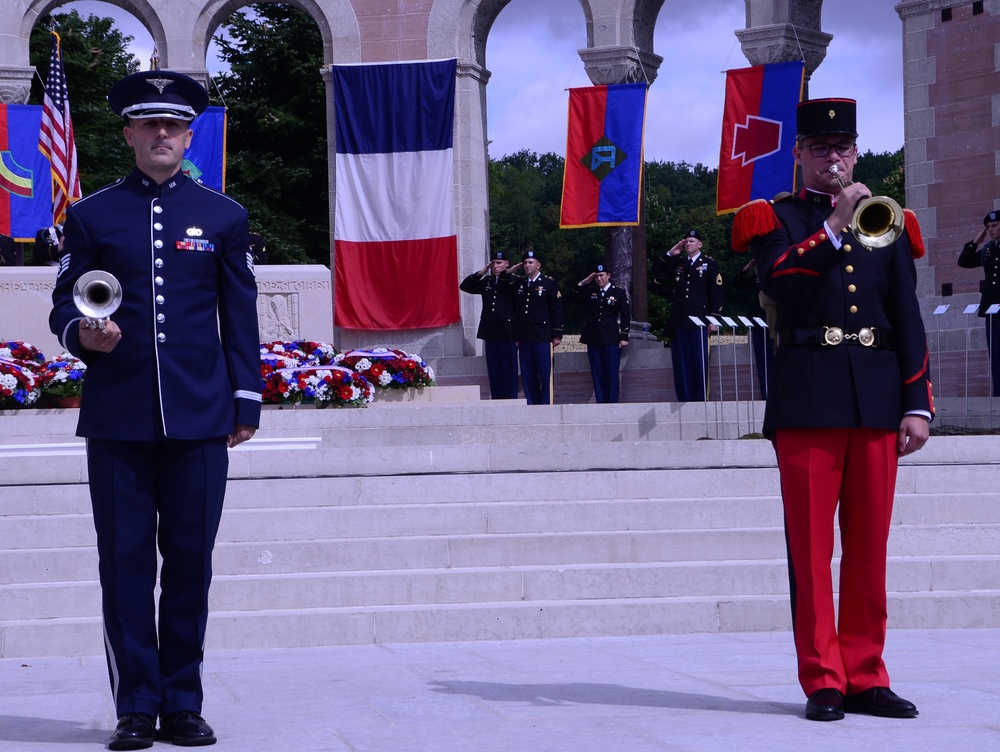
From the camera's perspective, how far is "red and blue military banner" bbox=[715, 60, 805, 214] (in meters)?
18.1

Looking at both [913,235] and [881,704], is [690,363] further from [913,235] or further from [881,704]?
[881,704]

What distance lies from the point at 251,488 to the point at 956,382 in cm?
967

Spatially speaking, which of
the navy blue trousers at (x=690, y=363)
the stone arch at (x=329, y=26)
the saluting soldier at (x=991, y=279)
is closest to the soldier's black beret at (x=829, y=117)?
the saluting soldier at (x=991, y=279)

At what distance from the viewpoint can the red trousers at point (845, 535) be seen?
523cm

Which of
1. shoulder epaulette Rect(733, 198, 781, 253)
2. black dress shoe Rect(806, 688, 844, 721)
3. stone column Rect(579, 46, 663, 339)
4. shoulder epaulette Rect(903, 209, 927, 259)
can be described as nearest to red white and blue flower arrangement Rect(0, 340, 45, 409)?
→ stone column Rect(579, 46, 663, 339)

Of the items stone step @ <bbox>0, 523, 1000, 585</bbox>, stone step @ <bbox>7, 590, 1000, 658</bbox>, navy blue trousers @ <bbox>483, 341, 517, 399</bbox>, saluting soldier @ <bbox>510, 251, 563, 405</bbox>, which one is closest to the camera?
stone step @ <bbox>7, 590, 1000, 658</bbox>

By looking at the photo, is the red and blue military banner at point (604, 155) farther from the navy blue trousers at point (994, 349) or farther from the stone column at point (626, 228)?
the navy blue trousers at point (994, 349)

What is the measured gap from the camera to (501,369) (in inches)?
745

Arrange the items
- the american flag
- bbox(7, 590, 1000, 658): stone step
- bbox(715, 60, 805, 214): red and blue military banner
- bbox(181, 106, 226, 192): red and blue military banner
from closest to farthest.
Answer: bbox(7, 590, 1000, 658): stone step < bbox(715, 60, 805, 214): red and blue military banner < the american flag < bbox(181, 106, 226, 192): red and blue military banner

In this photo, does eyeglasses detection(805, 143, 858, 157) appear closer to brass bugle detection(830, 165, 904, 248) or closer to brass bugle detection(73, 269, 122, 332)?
brass bugle detection(830, 165, 904, 248)

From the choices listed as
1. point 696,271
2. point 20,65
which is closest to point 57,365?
point 696,271

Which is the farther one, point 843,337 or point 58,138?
point 58,138

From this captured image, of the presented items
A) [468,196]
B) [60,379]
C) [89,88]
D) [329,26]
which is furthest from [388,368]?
[89,88]

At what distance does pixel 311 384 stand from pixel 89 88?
28.8 metres
